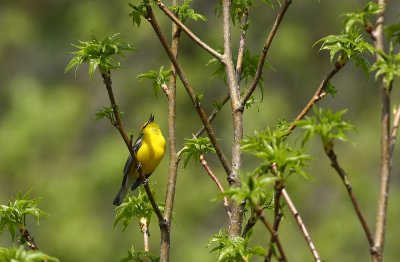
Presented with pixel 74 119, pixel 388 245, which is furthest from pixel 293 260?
pixel 74 119

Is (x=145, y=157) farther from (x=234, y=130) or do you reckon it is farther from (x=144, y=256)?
(x=234, y=130)

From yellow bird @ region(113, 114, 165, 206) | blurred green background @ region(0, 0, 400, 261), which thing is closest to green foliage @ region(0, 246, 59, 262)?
yellow bird @ region(113, 114, 165, 206)

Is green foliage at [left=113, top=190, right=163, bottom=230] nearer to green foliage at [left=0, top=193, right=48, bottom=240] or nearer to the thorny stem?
the thorny stem

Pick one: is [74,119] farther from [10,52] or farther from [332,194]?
[332,194]

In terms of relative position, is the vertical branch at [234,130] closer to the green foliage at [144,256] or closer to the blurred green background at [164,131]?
the green foliage at [144,256]

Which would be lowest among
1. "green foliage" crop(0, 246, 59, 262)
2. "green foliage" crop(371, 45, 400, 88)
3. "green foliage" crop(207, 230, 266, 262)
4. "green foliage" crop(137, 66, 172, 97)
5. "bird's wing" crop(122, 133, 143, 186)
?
"green foliage" crop(0, 246, 59, 262)

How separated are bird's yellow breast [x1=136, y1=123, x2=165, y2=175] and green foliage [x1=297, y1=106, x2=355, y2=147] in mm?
3152

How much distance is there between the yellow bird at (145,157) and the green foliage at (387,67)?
3171 mm

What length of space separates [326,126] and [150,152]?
3.28 meters

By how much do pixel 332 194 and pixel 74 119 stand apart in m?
4.49

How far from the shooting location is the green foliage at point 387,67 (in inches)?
67.8

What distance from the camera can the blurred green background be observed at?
12.6 meters

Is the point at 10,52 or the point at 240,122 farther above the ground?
the point at 10,52

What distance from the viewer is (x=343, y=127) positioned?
1777 mm
